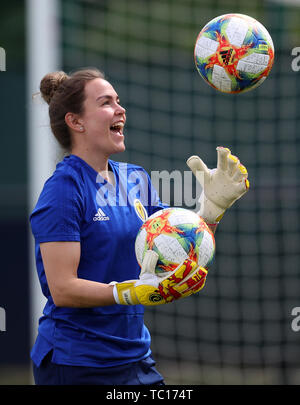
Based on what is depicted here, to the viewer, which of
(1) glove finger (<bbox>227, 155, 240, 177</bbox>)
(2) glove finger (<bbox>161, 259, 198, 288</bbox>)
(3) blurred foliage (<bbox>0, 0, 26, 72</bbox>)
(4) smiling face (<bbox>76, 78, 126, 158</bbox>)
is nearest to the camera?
(2) glove finger (<bbox>161, 259, 198, 288</bbox>)

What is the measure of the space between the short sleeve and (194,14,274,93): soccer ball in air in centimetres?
88

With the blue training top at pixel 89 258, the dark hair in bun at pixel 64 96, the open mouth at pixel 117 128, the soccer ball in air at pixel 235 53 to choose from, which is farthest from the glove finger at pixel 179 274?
the soccer ball in air at pixel 235 53

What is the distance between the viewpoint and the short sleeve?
2918 millimetres

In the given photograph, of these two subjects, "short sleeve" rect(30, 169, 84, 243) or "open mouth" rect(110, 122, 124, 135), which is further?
"open mouth" rect(110, 122, 124, 135)

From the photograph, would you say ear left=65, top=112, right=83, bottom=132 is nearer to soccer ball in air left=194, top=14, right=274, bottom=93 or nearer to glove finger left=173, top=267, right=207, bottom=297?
soccer ball in air left=194, top=14, right=274, bottom=93

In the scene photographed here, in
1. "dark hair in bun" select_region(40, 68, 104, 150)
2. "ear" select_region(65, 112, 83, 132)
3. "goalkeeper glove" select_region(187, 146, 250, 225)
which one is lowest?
"goalkeeper glove" select_region(187, 146, 250, 225)

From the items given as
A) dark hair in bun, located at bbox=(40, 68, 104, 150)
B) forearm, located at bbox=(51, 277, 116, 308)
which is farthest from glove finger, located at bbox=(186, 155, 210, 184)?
forearm, located at bbox=(51, 277, 116, 308)

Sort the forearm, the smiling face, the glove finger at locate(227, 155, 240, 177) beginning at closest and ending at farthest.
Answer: the forearm
the smiling face
the glove finger at locate(227, 155, 240, 177)

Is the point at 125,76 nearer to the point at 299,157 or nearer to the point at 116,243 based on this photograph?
the point at 299,157

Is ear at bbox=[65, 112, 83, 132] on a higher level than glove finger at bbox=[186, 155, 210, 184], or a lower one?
higher

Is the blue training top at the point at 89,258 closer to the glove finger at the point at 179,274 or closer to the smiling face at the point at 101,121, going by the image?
the smiling face at the point at 101,121

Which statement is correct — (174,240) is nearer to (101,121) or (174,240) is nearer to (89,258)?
(89,258)

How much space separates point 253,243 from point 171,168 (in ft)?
3.48

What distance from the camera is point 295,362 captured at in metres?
6.79
